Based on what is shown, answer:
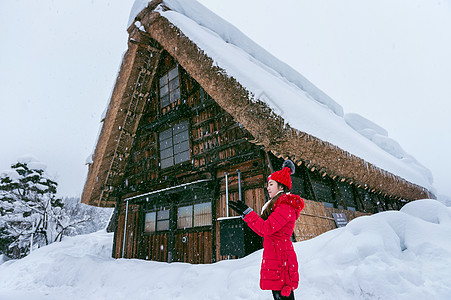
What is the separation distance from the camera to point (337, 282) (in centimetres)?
260

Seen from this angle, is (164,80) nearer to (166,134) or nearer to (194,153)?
(166,134)

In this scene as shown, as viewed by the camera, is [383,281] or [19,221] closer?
[383,281]

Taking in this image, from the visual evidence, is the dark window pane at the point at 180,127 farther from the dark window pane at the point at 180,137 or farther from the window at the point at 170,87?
the window at the point at 170,87

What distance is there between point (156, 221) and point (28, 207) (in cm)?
1115

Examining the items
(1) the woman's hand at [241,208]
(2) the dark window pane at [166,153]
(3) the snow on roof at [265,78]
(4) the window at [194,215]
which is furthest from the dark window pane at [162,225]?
(1) the woman's hand at [241,208]

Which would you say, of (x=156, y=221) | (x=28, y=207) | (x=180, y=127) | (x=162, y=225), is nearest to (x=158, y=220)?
(x=156, y=221)

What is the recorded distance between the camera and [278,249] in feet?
6.29

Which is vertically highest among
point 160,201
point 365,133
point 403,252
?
point 365,133

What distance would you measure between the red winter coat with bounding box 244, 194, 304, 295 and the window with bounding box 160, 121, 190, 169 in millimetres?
5131

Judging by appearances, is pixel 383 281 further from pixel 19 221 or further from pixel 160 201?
pixel 19 221

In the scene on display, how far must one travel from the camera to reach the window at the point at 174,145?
7.09 meters

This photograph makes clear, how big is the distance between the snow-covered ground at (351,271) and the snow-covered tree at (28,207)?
1080cm

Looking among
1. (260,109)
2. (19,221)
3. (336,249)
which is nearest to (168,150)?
(260,109)

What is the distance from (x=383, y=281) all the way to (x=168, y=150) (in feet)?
20.4
